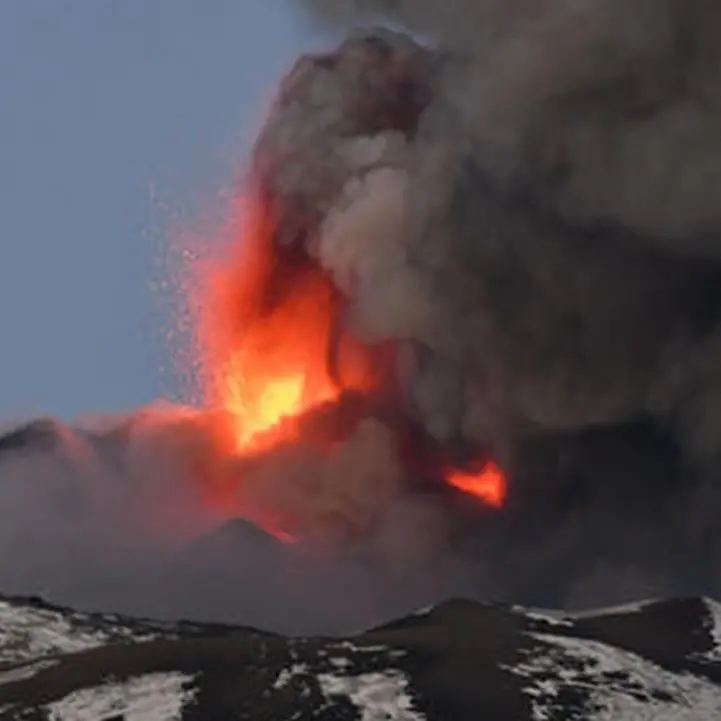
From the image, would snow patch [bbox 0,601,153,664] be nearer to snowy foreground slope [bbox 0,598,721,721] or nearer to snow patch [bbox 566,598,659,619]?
snowy foreground slope [bbox 0,598,721,721]

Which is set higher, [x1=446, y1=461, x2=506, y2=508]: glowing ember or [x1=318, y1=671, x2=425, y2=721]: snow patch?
[x1=446, y1=461, x2=506, y2=508]: glowing ember

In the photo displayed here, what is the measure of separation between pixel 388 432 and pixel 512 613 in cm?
2934

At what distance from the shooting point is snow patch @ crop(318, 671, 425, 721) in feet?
209

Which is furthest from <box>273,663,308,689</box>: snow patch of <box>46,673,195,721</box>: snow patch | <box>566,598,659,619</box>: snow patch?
<box>566,598,659,619</box>: snow patch

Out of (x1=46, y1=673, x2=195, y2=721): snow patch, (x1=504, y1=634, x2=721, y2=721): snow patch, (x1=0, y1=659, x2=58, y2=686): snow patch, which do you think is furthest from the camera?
(x1=0, y1=659, x2=58, y2=686): snow patch

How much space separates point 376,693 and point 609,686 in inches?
434

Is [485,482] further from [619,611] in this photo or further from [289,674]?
[289,674]

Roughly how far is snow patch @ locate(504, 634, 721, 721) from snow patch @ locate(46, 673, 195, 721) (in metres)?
13.4

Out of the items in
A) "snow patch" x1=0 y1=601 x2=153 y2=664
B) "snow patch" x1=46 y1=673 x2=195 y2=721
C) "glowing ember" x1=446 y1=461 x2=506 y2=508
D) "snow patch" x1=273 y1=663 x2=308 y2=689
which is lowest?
"snow patch" x1=46 y1=673 x2=195 y2=721

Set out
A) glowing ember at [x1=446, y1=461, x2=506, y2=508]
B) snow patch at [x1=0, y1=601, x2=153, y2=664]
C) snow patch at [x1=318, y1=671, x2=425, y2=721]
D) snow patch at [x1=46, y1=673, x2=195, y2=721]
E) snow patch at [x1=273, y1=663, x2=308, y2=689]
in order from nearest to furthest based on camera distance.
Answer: snow patch at [x1=318, y1=671, x2=425, y2=721]
snow patch at [x1=46, y1=673, x2=195, y2=721]
snow patch at [x1=273, y1=663, x2=308, y2=689]
snow patch at [x1=0, y1=601, x2=153, y2=664]
glowing ember at [x1=446, y1=461, x2=506, y2=508]

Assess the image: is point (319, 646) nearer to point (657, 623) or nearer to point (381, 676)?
point (381, 676)

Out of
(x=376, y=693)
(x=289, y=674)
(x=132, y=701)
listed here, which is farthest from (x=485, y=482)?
(x=132, y=701)

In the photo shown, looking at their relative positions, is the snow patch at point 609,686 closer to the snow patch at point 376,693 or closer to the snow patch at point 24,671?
the snow patch at point 376,693

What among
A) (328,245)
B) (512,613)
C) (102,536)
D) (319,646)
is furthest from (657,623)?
(102,536)
